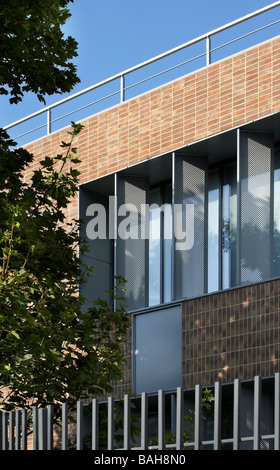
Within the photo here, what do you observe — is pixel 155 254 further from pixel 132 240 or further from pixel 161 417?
pixel 161 417

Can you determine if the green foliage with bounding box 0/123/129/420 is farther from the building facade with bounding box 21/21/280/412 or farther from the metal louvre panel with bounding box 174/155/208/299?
the metal louvre panel with bounding box 174/155/208/299

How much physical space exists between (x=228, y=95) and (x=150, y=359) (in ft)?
15.7

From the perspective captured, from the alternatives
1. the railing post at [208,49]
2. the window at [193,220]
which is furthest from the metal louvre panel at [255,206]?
the railing post at [208,49]

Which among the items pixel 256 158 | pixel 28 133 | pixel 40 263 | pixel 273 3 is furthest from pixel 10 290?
pixel 28 133

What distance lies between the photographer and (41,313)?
9703 millimetres

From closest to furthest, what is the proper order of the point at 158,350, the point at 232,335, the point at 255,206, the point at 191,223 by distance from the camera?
the point at 232,335, the point at 255,206, the point at 158,350, the point at 191,223

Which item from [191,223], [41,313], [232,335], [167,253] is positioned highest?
[191,223]

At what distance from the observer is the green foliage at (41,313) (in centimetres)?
955

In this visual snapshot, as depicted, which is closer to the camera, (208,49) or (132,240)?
(208,49)

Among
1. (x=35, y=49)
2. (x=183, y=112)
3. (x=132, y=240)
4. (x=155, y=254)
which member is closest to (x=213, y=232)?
(x=155, y=254)

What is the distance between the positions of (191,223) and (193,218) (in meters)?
0.11

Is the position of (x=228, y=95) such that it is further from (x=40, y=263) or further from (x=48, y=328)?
(x=48, y=328)

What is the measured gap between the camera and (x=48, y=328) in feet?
31.9

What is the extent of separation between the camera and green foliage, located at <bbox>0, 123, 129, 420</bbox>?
31.3 feet
